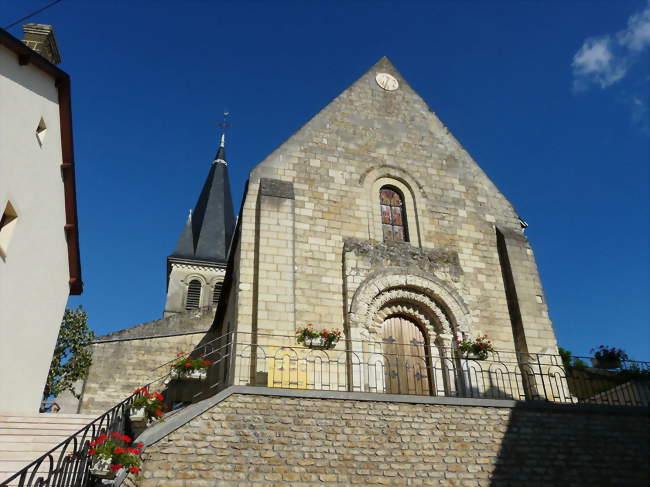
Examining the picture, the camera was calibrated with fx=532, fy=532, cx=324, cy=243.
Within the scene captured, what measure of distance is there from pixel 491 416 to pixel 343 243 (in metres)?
5.11

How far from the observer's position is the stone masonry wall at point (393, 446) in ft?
24.8

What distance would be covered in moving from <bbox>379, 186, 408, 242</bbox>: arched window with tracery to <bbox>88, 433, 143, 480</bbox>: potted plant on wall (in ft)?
26.5

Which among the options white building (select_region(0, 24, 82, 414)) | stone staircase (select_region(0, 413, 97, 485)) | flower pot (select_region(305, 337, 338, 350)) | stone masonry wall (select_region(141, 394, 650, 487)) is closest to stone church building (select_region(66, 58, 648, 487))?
stone masonry wall (select_region(141, 394, 650, 487))

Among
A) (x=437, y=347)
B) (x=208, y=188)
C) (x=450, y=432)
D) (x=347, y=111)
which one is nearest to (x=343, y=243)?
(x=437, y=347)

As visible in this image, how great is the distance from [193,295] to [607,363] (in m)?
25.1

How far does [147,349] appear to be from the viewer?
18.3m

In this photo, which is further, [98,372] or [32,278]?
[98,372]

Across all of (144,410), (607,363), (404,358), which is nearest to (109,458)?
(144,410)

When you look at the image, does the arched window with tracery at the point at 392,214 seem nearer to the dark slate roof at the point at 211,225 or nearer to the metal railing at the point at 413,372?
the metal railing at the point at 413,372

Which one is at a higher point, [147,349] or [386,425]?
[147,349]

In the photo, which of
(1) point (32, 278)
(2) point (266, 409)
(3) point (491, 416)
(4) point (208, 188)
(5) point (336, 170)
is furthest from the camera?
(4) point (208, 188)

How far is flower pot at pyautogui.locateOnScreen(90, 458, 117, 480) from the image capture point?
21.4 ft

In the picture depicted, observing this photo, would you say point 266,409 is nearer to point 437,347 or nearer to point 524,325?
point 437,347

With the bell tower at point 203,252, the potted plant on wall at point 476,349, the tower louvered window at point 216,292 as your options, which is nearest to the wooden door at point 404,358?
the potted plant on wall at point 476,349
